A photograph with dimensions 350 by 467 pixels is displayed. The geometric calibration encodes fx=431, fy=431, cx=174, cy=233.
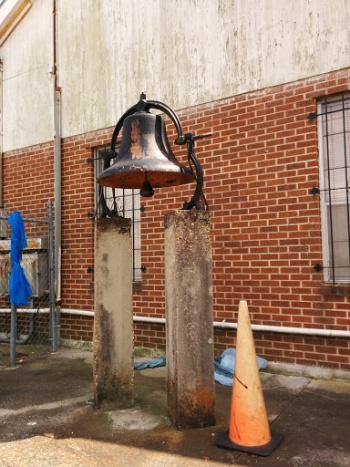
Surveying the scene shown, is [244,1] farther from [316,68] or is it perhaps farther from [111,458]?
[111,458]

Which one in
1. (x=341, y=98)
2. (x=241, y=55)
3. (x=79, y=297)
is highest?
(x=241, y=55)

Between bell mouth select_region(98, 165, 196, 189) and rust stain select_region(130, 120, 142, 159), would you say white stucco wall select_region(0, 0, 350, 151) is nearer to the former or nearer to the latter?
bell mouth select_region(98, 165, 196, 189)

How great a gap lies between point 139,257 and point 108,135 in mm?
2029

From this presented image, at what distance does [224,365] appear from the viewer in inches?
209

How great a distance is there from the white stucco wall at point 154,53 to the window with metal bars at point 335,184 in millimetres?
526

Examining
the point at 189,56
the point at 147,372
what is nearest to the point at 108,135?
the point at 189,56

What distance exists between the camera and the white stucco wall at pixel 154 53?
5.36 meters

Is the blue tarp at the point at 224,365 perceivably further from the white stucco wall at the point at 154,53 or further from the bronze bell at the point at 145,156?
the white stucco wall at the point at 154,53

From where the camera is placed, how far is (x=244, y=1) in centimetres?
575

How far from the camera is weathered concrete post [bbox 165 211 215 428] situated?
146 inches

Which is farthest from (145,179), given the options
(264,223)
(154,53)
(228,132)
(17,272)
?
(154,53)

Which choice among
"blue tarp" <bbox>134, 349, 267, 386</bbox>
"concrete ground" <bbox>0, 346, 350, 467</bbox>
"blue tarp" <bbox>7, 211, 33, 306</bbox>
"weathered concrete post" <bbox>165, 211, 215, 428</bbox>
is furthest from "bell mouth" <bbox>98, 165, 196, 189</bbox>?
"blue tarp" <bbox>7, 211, 33, 306</bbox>

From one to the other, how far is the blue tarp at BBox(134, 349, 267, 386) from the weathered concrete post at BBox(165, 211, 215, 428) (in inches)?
52.4

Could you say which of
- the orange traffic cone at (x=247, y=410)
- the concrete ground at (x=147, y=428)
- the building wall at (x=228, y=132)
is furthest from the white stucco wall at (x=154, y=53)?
the concrete ground at (x=147, y=428)
